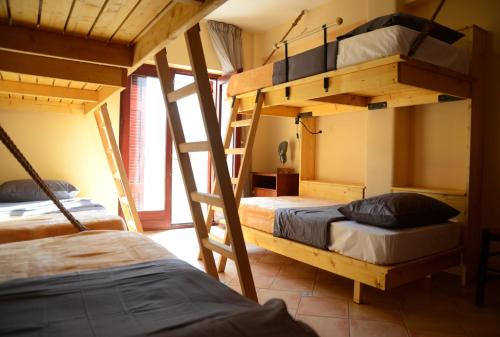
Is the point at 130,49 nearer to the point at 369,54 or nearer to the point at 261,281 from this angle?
the point at 369,54

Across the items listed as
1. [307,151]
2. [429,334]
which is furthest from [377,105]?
[429,334]

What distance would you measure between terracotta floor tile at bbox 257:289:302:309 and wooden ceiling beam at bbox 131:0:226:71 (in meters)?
Answer: 1.87

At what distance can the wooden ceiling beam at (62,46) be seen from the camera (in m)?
1.76

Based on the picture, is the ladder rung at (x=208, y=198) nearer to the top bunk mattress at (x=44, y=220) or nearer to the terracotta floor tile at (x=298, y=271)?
the top bunk mattress at (x=44, y=220)

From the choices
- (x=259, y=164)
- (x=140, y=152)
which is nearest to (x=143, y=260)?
(x=140, y=152)

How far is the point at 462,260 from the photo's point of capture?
9.80 ft

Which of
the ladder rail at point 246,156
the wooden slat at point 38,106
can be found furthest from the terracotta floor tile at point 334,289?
the wooden slat at point 38,106

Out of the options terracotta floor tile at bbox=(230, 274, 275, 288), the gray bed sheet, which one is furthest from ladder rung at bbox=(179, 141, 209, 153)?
terracotta floor tile at bbox=(230, 274, 275, 288)

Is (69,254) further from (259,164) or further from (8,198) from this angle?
(259,164)

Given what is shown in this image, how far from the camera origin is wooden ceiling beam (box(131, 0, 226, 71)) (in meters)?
1.33

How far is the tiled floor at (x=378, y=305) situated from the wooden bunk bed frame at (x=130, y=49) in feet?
3.61

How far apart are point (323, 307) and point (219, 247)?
1.32 metres

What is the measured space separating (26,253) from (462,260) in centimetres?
308

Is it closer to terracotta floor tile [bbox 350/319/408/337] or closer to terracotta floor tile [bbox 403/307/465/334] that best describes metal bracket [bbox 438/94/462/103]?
terracotta floor tile [bbox 403/307/465/334]
